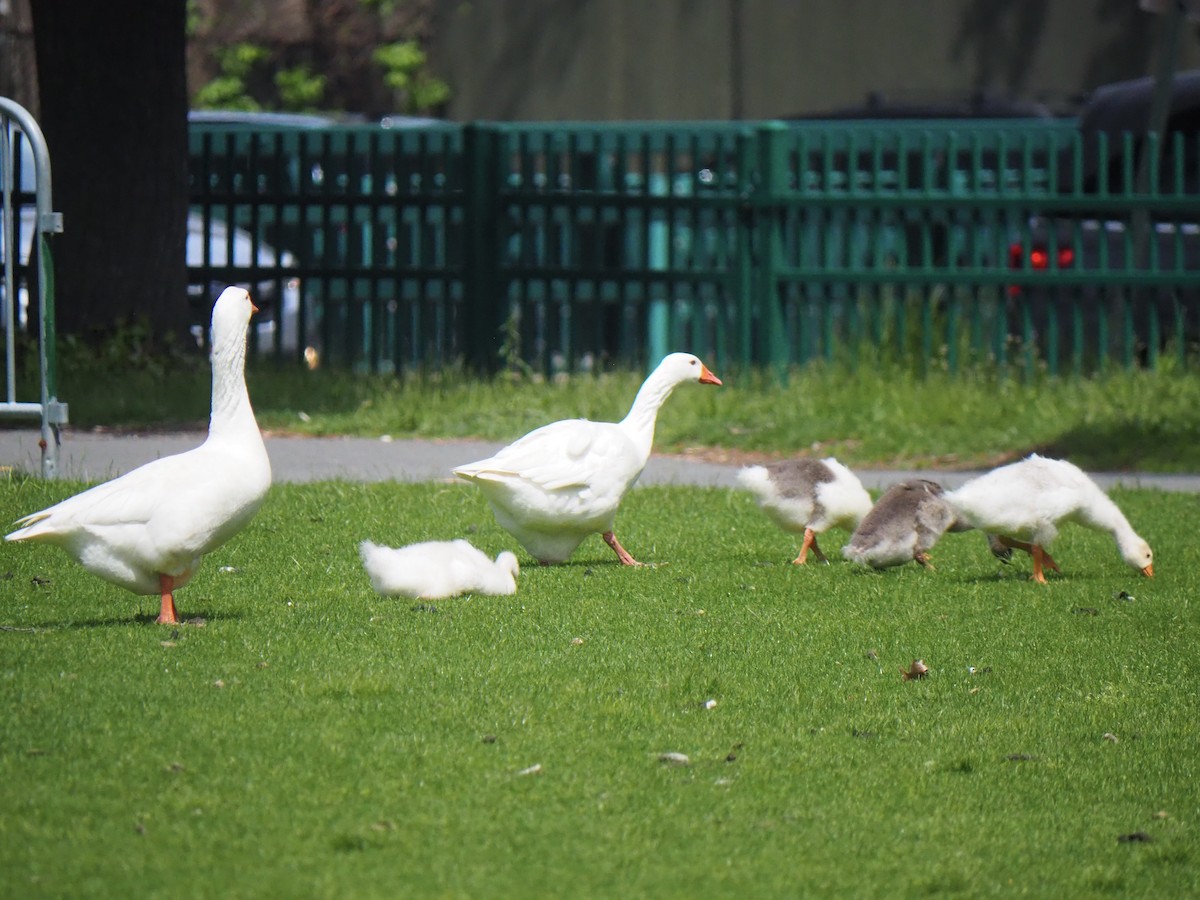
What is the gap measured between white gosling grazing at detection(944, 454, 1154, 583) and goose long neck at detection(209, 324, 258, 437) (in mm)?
2898

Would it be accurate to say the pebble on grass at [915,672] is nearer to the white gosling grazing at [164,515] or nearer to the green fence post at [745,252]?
the white gosling grazing at [164,515]

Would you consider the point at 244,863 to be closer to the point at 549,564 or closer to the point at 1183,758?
the point at 1183,758

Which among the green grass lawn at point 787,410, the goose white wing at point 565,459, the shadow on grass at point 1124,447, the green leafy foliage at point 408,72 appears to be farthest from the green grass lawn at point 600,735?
the green leafy foliage at point 408,72

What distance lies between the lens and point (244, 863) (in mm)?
3861

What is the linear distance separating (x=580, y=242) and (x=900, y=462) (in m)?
3.68

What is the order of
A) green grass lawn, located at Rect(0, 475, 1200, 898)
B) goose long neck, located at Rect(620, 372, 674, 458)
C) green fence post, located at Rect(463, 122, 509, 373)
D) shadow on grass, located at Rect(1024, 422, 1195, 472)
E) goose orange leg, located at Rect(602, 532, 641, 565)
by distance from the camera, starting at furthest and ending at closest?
green fence post, located at Rect(463, 122, 509, 373) → shadow on grass, located at Rect(1024, 422, 1195, 472) → goose long neck, located at Rect(620, 372, 674, 458) → goose orange leg, located at Rect(602, 532, 641, 565) → green grass lawn, located at Rect(0, 475, 1200, 898)

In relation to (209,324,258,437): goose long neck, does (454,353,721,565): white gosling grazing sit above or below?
below

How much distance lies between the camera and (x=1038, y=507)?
23.4ft

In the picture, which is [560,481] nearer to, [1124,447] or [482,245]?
[1124,447]

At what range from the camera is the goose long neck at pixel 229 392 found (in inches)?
235

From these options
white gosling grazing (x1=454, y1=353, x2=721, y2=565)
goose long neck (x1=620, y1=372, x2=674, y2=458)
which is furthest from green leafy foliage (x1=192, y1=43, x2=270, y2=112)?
white gosling grazing (x1=454, y1=353, x2=721, y2=565)

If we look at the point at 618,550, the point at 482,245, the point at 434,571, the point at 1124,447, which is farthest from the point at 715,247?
the point at 434,571

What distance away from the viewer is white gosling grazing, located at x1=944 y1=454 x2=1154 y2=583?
7082mm

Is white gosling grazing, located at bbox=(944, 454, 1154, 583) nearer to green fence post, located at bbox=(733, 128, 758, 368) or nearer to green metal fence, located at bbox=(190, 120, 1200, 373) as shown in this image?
green metal fence, located at bbox=(190, 120, 1200, 373)
